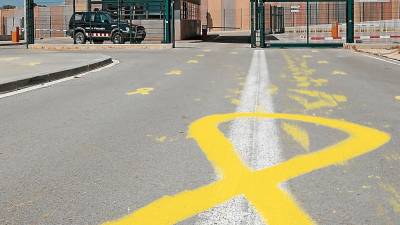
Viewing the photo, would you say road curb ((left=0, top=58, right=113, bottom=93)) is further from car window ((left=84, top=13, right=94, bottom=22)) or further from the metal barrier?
the metal barrier

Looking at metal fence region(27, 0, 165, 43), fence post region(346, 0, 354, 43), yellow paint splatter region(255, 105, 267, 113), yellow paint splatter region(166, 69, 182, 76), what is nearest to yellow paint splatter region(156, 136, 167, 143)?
yellow paint splatter region(255, 105, 267, 113)

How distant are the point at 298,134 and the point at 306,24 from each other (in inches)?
1665

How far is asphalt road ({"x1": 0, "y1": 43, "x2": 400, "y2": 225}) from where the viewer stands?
14.5ft

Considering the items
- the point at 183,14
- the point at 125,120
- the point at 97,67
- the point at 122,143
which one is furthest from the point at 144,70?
the point at 183,14

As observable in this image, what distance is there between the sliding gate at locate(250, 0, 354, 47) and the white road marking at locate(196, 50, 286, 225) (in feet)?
63.3

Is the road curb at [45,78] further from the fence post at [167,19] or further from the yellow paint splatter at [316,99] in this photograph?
the fence post at [167,19]

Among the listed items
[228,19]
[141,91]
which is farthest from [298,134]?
[228,19]

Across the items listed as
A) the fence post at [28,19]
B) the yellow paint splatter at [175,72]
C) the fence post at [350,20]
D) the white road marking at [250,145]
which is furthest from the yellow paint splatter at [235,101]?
the fence post at [28,19]

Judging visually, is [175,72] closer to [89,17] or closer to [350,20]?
[350,20]

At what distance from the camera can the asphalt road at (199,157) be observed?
441 centimetres

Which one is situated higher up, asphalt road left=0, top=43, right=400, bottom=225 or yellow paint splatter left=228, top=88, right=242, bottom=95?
yellow paint splatter left=228, top=88, right=242, bottom=95

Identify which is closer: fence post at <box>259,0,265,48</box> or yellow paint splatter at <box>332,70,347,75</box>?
yellow paint splatter at <box>332,70,347,75</box>

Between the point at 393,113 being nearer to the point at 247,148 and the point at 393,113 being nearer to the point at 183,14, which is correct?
the point at 247,148

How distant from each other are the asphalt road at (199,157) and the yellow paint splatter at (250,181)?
0.05 ft
